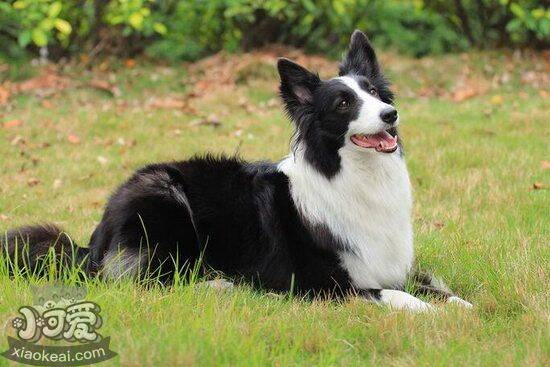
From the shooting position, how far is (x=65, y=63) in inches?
484

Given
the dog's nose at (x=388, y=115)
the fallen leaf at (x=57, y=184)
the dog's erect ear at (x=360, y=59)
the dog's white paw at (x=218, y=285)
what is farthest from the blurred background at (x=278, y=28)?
the dog's white paw at (x=218, y=285)

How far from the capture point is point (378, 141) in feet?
13.6

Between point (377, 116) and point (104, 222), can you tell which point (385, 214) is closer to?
point (377, 116)

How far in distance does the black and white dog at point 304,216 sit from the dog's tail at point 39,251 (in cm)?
1

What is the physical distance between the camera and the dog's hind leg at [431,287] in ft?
13.6

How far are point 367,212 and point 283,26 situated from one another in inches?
353

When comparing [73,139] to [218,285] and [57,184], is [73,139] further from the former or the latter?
[218,285]

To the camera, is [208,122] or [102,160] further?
[208,122]

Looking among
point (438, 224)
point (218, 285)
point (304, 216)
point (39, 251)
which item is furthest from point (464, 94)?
point (39, 251)

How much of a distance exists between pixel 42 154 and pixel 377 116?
5.60 m

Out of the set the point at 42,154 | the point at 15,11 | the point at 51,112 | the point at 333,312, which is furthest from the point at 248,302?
the point at 15,11

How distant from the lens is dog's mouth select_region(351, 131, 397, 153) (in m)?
4.12

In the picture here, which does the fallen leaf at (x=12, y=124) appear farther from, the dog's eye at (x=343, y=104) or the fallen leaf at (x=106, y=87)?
the dog's eye at (x=343, y=104)

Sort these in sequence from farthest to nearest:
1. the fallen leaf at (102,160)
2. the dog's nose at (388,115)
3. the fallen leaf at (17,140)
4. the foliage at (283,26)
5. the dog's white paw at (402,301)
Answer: the foliage at (283,26) < the fallen leaf at (17,140) < the fallen leaf at (102,160) < the dog's nose at (388,115) < the dog's white paw at (402,301)
